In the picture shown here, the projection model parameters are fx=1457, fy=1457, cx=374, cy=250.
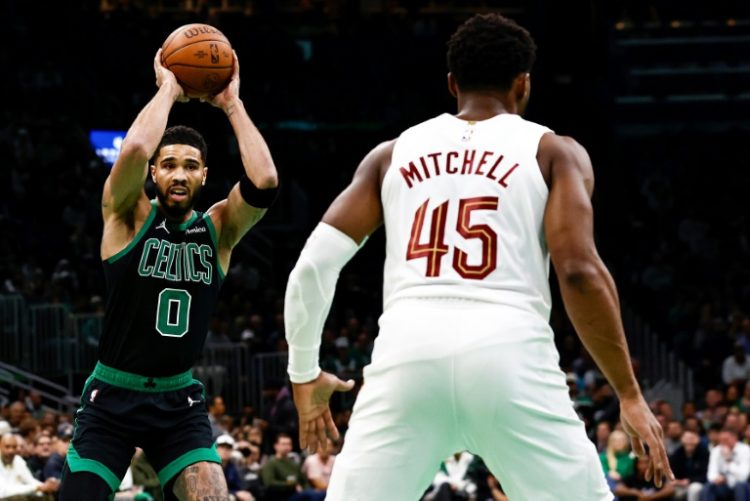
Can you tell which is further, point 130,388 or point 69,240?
point 69,240

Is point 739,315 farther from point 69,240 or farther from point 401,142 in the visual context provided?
point 401,142

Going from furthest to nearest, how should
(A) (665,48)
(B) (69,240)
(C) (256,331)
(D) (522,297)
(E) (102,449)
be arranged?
(A) (665,48) → (B) (69,240) → (C) (256,331) → (E) (102,449) → (D) (522,297)

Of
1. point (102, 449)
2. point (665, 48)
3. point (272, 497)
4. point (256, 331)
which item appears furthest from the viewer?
point (665, 48)

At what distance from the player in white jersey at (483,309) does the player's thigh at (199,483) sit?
6.48 feet

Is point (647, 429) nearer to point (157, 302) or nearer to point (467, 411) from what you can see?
point (467, 411)

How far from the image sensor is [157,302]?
7070 millimetres

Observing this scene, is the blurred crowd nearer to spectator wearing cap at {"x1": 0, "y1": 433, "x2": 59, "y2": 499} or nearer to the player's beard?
spectator wearing cap at {"x1": 0, "y1": 433, "x2": 59, "y2": 499}

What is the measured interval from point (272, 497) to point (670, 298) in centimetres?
1069

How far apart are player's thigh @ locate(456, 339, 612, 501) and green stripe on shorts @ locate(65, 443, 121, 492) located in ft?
8.17

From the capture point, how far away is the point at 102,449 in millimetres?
6781

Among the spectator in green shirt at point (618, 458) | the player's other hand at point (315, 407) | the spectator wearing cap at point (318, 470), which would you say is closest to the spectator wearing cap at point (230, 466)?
the spectator wearing cap at point (318, 470)

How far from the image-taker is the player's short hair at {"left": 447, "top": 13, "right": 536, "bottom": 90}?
16.7 feet

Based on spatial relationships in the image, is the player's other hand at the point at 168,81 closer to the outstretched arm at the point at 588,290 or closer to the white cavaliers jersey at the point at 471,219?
the white cavaliers jersey at the point at 471,219

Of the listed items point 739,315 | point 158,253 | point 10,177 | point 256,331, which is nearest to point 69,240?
point 10,177
